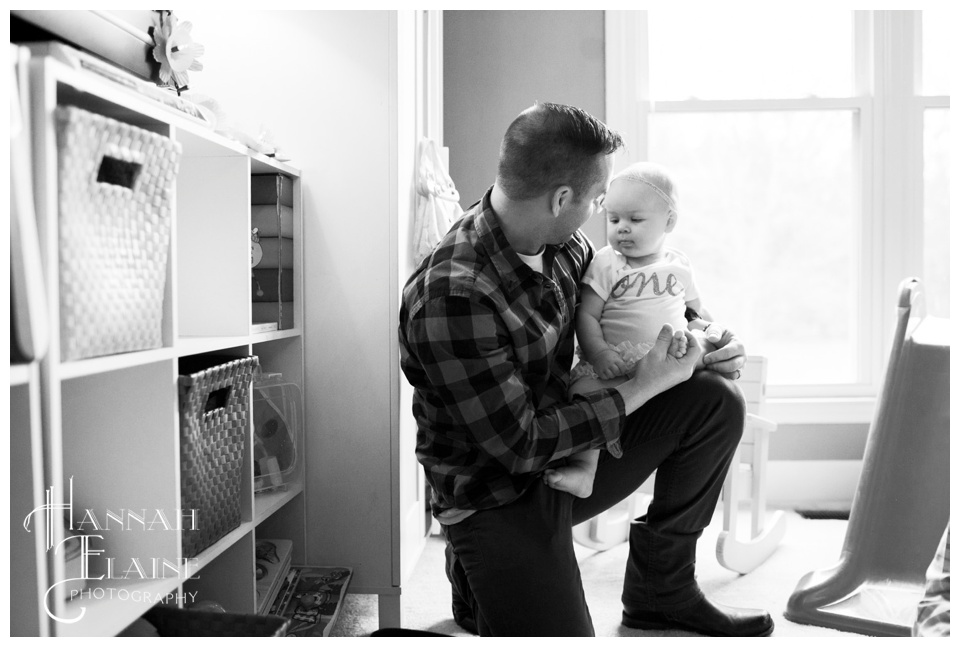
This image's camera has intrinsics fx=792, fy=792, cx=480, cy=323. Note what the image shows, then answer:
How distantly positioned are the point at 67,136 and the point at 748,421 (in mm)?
1830

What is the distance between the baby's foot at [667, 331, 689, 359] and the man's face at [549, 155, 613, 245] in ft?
0.91

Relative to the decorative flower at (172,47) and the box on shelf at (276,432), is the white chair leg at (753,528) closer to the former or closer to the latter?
the box on shelf at (276,432)

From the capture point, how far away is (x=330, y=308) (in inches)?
68.7

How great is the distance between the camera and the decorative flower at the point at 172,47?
1.31 meters

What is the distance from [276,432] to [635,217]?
2.91 ft

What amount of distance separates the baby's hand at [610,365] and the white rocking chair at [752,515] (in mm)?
755

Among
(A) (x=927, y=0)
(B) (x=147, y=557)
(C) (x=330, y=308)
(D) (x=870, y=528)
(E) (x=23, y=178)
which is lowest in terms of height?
(D) (x=870, y=528)

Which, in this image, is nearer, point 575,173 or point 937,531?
point 575,173

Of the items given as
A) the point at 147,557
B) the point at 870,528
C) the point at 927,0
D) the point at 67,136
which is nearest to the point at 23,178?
the point at 67,136

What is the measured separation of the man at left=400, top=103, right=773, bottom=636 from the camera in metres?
1.32

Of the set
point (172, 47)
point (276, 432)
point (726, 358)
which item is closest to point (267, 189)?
point (172, 47)

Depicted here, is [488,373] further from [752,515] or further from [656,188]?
[752,515]

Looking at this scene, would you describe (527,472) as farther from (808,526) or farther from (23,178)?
(808,526)

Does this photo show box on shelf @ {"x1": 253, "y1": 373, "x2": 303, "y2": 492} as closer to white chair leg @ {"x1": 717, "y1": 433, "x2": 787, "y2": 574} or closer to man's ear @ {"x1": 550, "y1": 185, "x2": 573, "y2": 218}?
man's ear @ {"x1": 550, "y1": 185, "x2": 573, "y2": 218}
